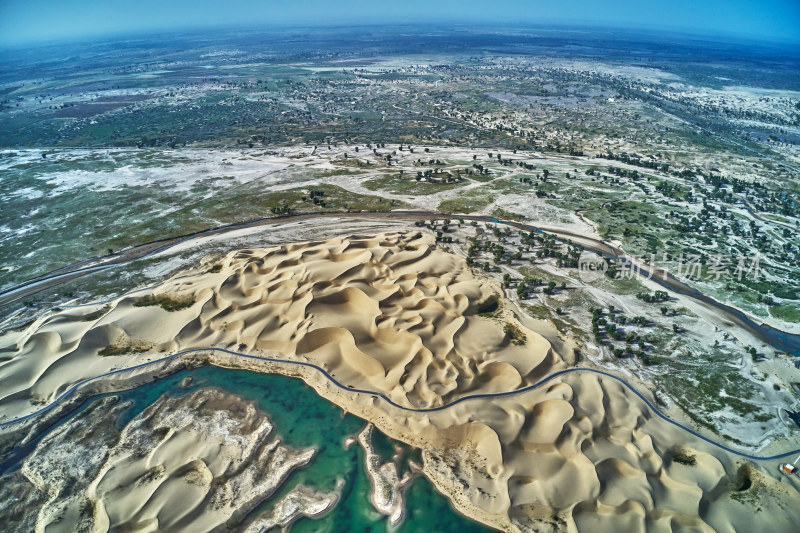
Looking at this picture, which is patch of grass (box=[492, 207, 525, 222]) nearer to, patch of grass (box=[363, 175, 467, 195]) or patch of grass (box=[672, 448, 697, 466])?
patch of grass (box=[363, 175, 467, 195])

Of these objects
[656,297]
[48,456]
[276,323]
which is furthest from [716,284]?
[48,456]

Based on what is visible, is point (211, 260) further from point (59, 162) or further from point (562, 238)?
point (59, 162)

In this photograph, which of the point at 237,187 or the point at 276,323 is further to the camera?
the point at 237,187

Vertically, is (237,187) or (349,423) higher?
(237,187)

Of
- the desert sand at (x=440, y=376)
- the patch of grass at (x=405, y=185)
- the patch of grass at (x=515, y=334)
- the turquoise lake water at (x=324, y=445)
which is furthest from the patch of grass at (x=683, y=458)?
the patch of grass at (x=405, y=185)

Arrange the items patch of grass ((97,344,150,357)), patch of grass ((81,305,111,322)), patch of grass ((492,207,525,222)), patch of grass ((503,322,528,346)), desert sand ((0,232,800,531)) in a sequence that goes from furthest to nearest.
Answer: patch of grass ((492,207,525,222))
patch of grass ((81,305,111,322))
patch of grass ((503,322,528,346))
patch of grass ((97,344,150,357))
desert sand ((0,232,800,531))

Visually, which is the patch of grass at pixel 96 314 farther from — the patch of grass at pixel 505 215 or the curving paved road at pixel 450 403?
the patch of grass at pixel 505 215

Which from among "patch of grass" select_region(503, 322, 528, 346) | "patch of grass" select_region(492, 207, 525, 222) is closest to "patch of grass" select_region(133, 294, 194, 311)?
"patch of grass" select_region(503, 322, 528, 346)
